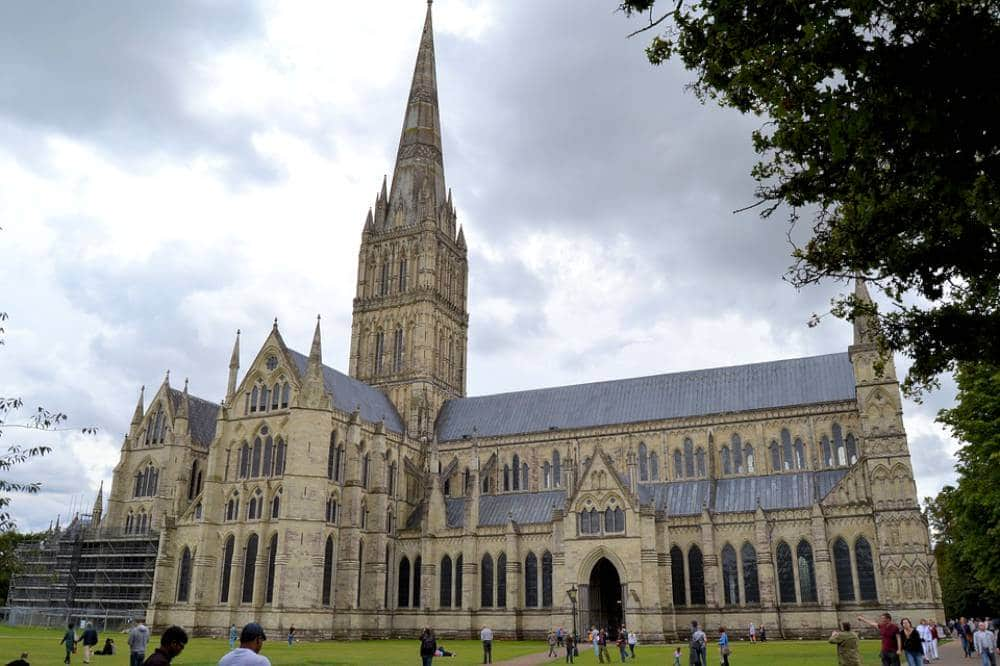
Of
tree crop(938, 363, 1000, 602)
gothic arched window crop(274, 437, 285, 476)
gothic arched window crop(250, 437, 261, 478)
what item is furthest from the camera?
gothic arched window crop(250, 437, 261, 478)

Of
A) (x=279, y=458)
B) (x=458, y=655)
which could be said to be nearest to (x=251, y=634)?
(x=458, y=655)

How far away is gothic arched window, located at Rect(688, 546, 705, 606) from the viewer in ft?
161

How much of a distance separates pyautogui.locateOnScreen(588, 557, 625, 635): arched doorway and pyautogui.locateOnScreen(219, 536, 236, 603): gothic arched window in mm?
23389

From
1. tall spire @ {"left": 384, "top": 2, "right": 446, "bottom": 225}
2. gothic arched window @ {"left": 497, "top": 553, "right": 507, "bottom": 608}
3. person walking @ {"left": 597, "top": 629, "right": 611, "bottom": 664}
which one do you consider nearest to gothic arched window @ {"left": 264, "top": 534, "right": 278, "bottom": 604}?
gothic arched window @ {"left": 497, "top": 553, "right": 507, "bottom": 608}

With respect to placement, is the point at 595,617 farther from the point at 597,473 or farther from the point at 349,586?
the point at 349,586

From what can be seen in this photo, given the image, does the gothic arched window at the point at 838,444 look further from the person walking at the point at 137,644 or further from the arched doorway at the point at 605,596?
the person walking at the point at 137,644

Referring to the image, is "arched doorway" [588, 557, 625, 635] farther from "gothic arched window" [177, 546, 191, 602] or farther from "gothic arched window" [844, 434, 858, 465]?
"gothic arched window" [177, 546, 191, 602]

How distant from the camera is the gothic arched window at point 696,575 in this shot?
49.0 metres

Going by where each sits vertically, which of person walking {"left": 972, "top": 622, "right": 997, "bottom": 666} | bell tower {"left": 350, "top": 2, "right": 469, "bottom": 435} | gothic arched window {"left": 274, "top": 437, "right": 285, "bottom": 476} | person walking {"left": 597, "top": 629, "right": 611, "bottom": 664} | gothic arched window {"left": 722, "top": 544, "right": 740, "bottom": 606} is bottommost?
person walking {"left": 597, "top": 629, "right": 611, "bottom": 664}

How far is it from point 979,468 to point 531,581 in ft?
92.3

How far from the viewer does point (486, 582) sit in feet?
177

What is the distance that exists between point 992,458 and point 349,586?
38.2 m

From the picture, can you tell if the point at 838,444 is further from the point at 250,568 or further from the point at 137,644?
the point at 137,644

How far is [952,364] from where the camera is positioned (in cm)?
1577
